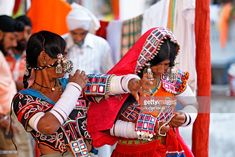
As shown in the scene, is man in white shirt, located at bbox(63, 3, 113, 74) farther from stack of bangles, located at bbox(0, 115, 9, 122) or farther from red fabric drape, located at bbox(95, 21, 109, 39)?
stack of bangles, located at bbox(0, 115, 9, 122)

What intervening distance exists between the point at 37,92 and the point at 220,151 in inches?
88.6

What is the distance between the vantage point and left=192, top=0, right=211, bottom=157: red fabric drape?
3.81m

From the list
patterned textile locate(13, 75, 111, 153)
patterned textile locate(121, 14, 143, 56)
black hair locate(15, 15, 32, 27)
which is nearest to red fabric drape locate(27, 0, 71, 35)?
black hair locate(15, 15, 32, 27)

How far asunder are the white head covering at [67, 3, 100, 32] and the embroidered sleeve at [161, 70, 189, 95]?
192 centimetres

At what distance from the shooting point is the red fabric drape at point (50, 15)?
18.2ft

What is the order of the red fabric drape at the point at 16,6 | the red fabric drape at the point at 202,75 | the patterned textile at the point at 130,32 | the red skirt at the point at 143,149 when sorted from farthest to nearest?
the red fabric drape at the point at 16,6
the patterned textile at the point at 130,32
the red fabric drape at the point at 202,75
the red skirt at the point at 143,149

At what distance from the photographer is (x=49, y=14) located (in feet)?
18.1

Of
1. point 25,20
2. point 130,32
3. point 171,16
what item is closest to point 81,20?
point 130,32

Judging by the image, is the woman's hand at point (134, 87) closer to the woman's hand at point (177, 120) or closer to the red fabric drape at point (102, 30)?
the woman's hand at point (177, 120)

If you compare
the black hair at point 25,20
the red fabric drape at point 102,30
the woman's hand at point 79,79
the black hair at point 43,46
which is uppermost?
the black hair at point 25,20

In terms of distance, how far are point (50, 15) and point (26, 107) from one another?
2572mm

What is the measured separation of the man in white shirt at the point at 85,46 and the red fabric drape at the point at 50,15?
0.91 ft

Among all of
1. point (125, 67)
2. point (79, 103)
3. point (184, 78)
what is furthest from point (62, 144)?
point (184, 78)

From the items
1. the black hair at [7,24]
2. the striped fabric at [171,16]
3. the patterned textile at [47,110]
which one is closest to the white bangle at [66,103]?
the patterned textile at [47,110]
